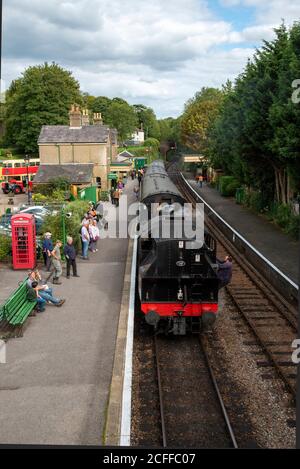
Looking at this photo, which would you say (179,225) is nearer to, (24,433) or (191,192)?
(24,433)

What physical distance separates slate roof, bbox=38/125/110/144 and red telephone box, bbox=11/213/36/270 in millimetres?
24022

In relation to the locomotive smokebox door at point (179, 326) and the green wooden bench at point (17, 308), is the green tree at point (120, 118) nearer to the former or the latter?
the green wooden bench at point (17, 308)

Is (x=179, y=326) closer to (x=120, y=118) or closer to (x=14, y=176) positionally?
(x=14, y=176)

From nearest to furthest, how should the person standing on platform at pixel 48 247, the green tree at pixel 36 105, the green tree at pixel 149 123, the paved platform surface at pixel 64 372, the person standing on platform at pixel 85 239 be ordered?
the paved platform surface at pixel 64 372 < the person standing on platform at pixel 48 247 < the person standing on platform at pixel 85 239 < the green tree at pixel 36 105 < the green tree at pixel 149 123

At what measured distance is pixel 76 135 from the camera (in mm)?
Result: 39750

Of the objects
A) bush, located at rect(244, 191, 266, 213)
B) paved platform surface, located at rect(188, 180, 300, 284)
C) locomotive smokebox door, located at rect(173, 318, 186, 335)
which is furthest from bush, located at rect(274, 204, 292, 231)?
locomotive smokebox door, located at rect(173, 318, 186, 335)

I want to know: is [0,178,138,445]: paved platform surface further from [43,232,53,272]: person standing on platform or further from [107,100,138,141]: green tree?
[107,100,138,141]: green tree

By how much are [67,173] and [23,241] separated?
1896 cm

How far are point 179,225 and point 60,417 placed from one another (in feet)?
17.9

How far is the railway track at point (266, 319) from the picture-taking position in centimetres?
937

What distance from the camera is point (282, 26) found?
23.2 meters

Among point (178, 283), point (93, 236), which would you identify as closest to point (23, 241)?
point (93, 236)

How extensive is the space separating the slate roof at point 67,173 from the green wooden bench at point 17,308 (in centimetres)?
2181

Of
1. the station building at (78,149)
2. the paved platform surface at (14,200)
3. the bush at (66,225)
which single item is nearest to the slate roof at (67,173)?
the paved platform surface at (14,200)
